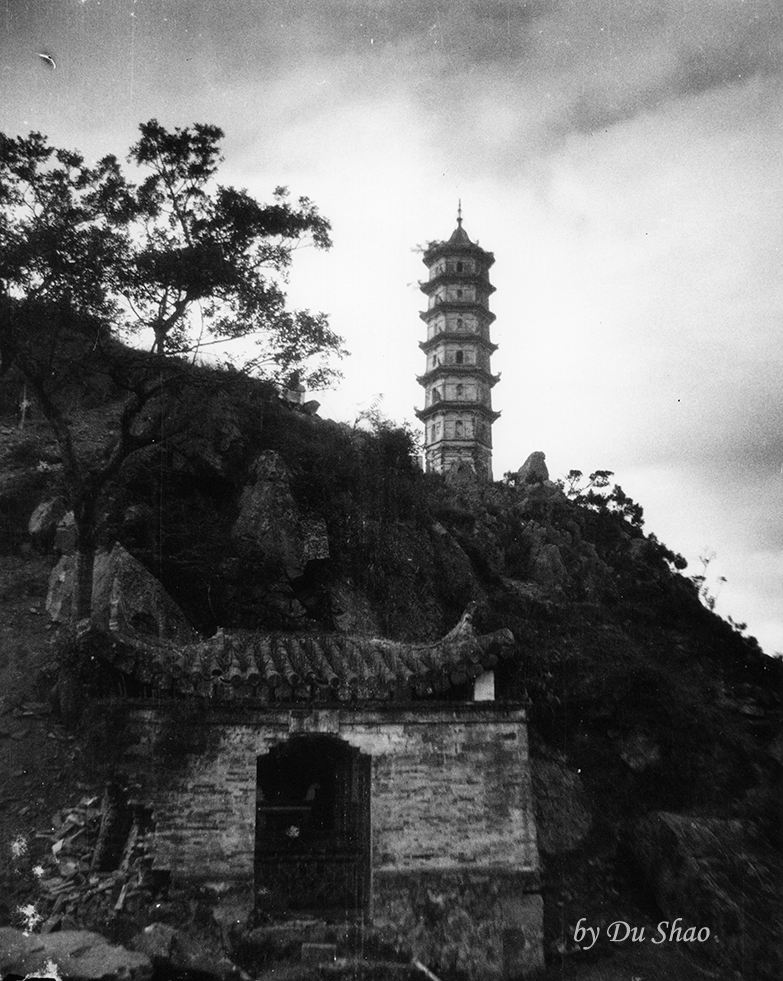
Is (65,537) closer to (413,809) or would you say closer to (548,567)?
(413,809)

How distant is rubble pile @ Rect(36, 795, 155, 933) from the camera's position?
997 cm

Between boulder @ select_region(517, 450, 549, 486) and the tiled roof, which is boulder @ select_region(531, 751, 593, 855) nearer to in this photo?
the tiled roof

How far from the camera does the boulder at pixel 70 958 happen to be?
7973 mm

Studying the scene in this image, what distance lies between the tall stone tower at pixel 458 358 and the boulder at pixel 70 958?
43.1 meters

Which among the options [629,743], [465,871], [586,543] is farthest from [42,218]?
[586,543]

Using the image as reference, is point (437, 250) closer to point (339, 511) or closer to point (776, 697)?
point (339, 511)

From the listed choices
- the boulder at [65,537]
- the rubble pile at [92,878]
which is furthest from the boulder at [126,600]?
the rubble pile at [92,878]

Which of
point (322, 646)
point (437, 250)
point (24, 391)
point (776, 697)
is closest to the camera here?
point (322, 646)

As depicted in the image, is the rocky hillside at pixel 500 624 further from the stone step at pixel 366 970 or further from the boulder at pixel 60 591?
the stone step at pixel 366 970

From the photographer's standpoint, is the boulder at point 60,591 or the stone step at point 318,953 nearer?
the stone step at point 318,953

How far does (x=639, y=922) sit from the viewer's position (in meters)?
12.9

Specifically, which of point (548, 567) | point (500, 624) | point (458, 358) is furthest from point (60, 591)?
point (458, 358)

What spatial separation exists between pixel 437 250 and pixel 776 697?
4065cm

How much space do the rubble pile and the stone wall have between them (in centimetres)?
32
